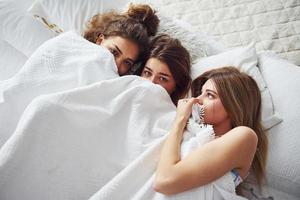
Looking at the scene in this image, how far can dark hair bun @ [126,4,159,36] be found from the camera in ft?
4.81

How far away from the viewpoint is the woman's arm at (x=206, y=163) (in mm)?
832

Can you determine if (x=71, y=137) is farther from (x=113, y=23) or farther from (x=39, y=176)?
(x=113, y=23)

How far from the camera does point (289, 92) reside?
1.13 m

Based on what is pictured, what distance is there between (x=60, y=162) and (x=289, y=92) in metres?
0.85

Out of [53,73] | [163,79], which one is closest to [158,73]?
[163,79]

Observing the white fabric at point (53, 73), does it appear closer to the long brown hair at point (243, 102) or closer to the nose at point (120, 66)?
the nose at point (120, 66)

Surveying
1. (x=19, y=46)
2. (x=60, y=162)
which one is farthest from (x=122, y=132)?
(x=19, y=46)

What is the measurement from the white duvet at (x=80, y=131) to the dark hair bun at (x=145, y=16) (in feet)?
1.28

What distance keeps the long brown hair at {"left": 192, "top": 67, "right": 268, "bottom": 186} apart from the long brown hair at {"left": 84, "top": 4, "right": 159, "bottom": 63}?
1.30 feet

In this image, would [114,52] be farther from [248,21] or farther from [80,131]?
[248,21]

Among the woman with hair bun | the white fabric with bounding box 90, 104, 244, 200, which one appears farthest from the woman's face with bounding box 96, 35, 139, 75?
the white fabric with bounding box 90, 104, 244, 200

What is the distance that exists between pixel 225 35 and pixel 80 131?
976 mm

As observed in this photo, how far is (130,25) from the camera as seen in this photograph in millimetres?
1388

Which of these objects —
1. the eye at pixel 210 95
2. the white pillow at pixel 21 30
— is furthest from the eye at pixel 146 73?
the white pillow at pixel 21 30
